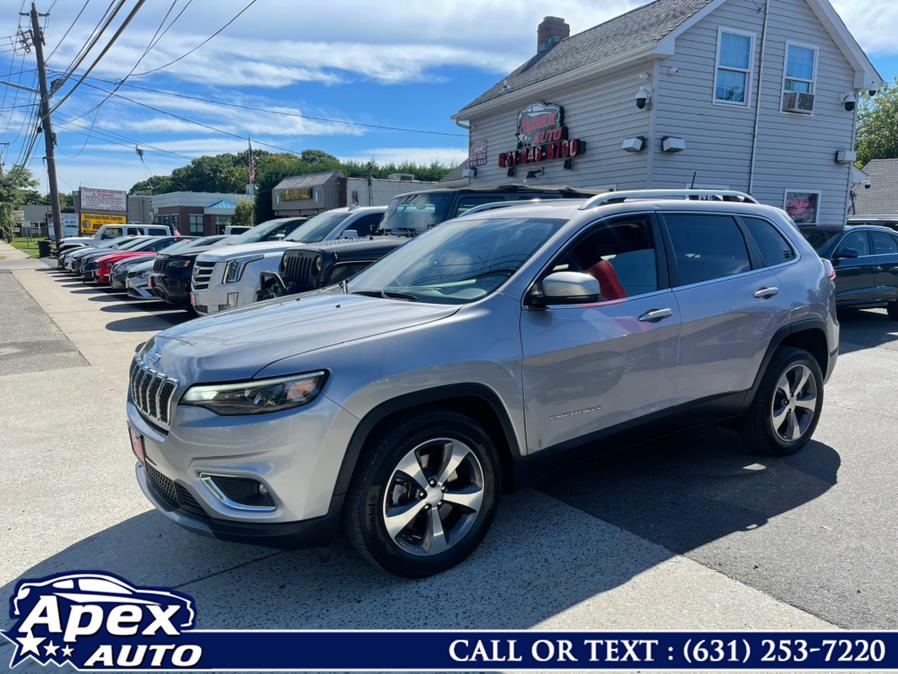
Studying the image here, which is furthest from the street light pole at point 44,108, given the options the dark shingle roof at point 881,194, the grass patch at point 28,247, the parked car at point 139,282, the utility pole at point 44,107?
the dark shingle roof at point 881,194

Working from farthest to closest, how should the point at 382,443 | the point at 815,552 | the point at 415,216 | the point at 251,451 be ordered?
1. the point at 415,216
2. the point at 815,552
3. the point at 382,443
4. the point at 251,451

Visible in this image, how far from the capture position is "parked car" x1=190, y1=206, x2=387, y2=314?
9.47 metres

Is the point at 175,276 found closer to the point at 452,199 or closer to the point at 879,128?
the point at 452,199

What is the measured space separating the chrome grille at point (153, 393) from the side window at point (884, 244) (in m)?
11.4

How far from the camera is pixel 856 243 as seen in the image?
35.1ft

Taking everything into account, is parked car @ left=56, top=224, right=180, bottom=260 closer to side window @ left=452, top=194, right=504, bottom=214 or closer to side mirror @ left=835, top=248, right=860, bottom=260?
side window @ left=452, top=194, right=504, bottom=214

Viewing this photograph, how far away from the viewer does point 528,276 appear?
3.51 m

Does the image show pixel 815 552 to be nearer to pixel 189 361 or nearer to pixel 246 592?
pixel 246 592

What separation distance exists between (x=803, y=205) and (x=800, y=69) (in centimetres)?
303

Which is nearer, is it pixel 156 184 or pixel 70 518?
pixel 70 518

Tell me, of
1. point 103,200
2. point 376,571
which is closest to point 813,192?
point 376,571

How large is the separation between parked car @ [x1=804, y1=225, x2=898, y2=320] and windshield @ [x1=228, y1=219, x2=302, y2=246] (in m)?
9.05

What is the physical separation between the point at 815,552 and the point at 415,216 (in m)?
6.50

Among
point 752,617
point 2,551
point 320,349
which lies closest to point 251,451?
point 320,349
